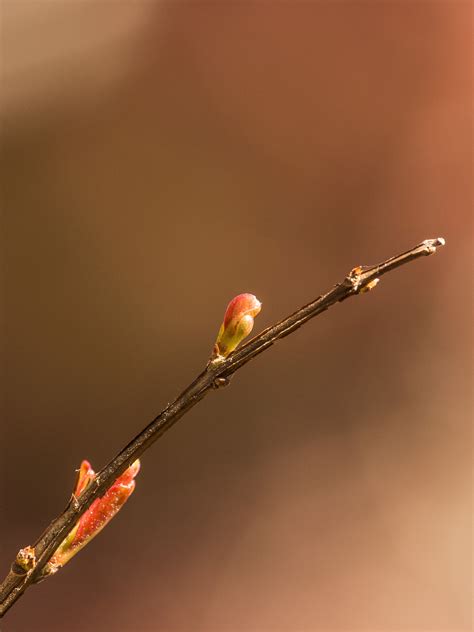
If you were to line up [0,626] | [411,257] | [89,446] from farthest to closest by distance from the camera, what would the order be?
[89,446] < [0,626] < [411,257]

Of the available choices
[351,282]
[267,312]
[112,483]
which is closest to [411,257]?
[351,282]

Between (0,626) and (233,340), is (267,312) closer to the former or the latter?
(0,626)

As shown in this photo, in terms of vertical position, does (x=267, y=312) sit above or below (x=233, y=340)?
above

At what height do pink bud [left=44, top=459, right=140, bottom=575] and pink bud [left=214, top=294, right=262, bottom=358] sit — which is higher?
pink bud [left=214, top=294, right=262, bottom=358]

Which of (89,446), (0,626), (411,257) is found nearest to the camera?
(411,257)

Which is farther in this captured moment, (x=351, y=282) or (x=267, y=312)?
(x=267, y=312)

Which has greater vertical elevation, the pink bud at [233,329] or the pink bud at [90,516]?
the pink bud at [233,329]

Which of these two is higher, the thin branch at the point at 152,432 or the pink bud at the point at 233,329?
the pink bud at the point at 233,329

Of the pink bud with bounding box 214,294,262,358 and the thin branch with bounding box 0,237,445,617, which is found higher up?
the pink bud with bounding box 214,294,262,358
